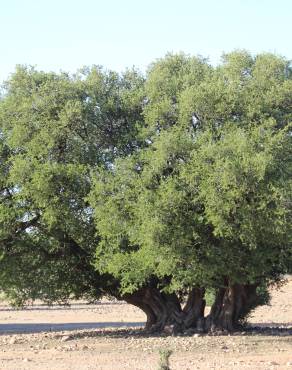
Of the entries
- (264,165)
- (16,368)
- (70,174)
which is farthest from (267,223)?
(16,368)

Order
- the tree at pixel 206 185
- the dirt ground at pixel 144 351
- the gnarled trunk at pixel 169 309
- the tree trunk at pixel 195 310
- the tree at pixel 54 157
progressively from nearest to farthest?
1. the dirt ground at pixel 144 351
2. the tree at pixel 206 185
3. the tree at pixel 54 157
4. the tree trunk at pixel 195 310
5. the gnarled trunk at pixel 169 309

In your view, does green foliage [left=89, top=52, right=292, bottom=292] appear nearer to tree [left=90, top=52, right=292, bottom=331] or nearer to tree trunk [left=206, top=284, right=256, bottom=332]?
tree [left=90, top=52, right=292, bottom=331]

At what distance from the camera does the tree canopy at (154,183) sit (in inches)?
1040

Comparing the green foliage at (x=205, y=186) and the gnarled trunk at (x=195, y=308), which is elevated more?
the green foliage at (x=205, y=186)

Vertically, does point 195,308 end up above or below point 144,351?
above

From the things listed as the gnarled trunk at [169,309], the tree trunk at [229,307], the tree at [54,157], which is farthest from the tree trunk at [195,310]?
the tree at [54,157]

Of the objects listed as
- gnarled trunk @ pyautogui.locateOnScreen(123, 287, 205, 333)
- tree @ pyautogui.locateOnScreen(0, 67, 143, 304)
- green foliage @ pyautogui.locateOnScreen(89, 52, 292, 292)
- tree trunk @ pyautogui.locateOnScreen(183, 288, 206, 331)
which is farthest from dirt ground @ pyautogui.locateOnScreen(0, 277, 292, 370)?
tree @ pyautogui.locateOnScreen(0, 67, 143, 304)

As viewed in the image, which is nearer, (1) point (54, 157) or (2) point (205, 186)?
(2) point (205, 186)

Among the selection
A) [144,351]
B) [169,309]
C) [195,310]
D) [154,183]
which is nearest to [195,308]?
[195,310]

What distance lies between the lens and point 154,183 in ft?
92.1

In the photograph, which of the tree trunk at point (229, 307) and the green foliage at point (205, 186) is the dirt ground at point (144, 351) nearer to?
the tree trunk at point (229, 307)

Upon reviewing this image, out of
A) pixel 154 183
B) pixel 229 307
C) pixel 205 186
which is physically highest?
pixel 154 183

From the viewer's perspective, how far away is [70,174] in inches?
1145

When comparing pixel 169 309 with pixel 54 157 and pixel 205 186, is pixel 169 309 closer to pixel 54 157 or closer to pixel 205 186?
pixel 54 157
